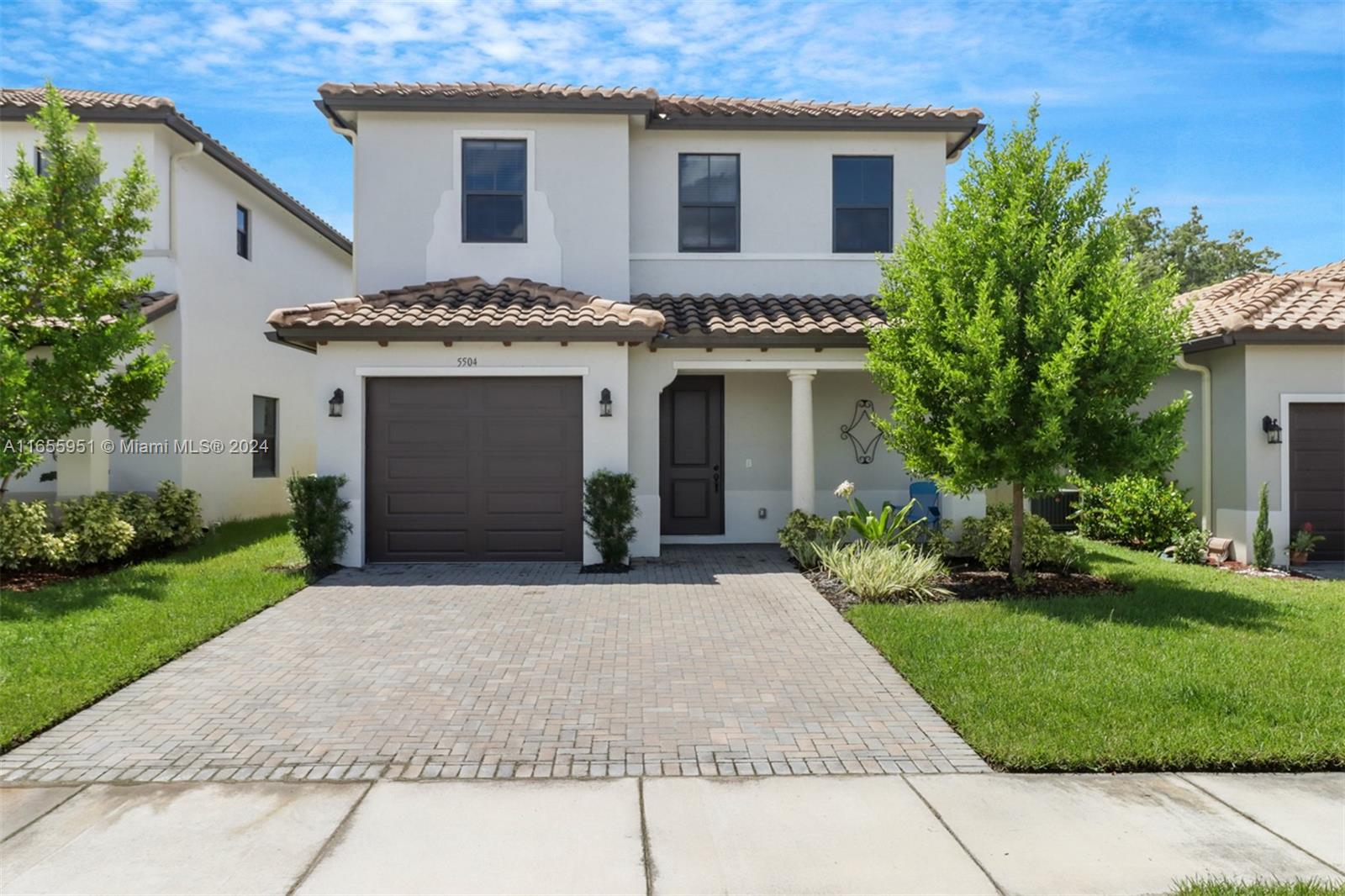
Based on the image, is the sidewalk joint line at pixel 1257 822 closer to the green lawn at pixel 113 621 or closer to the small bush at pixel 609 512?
the green lawn at pixel 113 621

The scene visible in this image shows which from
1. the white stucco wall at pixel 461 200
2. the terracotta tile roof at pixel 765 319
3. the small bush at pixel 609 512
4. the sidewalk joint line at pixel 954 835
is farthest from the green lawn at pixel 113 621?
the terracotta tile roof at pixel 765 319

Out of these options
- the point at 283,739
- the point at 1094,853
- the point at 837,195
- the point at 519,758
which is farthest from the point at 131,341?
the point at 1094,853

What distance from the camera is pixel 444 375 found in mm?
11883

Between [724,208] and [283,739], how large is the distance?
1134 centimetres

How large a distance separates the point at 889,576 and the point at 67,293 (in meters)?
10.8

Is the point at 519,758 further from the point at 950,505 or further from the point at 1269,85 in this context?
the point at 1269,85

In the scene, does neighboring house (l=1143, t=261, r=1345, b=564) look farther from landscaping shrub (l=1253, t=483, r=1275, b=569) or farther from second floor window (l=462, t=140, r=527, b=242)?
second floor window (l=462, t=140, r=527, b=242)

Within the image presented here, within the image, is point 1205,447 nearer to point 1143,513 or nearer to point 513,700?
point 1143,513

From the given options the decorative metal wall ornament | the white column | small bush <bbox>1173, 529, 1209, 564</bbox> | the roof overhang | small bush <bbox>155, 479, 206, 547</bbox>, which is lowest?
small bush <bbox>1173, 529, 1209, 564</bbox>

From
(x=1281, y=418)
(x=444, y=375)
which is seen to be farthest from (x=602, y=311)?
(x=1281, y=418)

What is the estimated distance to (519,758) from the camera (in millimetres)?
5195

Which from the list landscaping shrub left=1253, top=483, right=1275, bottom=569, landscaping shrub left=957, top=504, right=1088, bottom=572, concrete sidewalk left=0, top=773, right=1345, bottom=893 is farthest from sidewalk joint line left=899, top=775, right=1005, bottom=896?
landscaping shrub left=1253, top=483, right=1275, bottom=569

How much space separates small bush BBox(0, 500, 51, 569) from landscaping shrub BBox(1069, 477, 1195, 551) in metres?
14.8

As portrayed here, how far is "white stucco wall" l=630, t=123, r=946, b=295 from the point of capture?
47.1 ft
